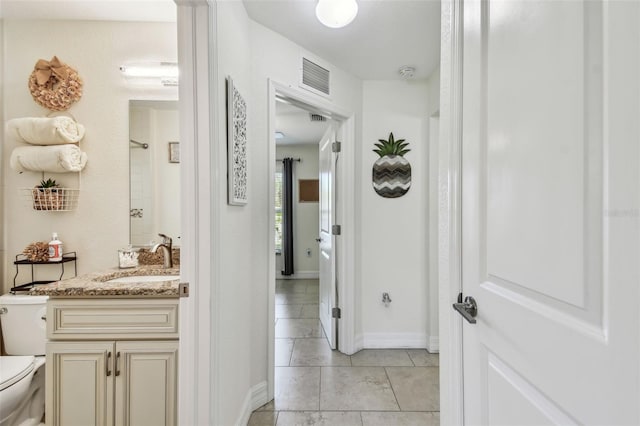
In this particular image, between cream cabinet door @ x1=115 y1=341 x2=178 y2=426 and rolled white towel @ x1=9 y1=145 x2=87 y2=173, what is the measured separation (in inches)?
51.5

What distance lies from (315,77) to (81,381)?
2.37 metres

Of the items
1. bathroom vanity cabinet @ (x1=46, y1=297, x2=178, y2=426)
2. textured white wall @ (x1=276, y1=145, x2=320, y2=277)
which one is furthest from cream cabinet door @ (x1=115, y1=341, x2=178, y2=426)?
textured white wall @ (x1=276, y1=145, x2=320, y2=277)

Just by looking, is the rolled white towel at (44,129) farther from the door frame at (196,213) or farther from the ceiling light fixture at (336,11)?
the ceiling light fixture at (336,11)

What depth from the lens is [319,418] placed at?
6.06ft

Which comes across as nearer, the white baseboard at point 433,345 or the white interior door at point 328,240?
the white baseboard at point 433,345

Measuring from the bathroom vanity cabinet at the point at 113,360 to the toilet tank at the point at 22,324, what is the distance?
0.66 m

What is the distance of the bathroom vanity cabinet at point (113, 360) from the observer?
1403mm

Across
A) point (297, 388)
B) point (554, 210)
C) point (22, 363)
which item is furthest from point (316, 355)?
point (554, 210)

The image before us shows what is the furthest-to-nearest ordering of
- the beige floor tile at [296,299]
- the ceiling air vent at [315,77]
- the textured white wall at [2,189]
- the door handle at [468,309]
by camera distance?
the beige floor tile at [296,299] → the ceiling air vent at [315,77] → the textured white wall at [2,189] → the door handle at [468,309]

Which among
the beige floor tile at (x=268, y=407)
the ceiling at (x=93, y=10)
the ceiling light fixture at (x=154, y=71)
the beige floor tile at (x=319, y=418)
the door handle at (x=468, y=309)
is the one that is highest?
the ceiling at (x=93, y=10)

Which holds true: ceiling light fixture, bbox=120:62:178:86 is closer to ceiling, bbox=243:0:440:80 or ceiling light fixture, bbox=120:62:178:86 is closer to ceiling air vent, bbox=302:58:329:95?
ceiling, bbox=243:0:440:80

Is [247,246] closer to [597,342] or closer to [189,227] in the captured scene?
[189,227]

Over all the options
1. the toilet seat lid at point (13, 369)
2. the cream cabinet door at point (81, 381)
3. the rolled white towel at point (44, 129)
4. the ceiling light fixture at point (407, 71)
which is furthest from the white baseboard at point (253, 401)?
the ceiling light fixture at point (407, 71)

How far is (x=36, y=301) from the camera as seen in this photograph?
1.85m
